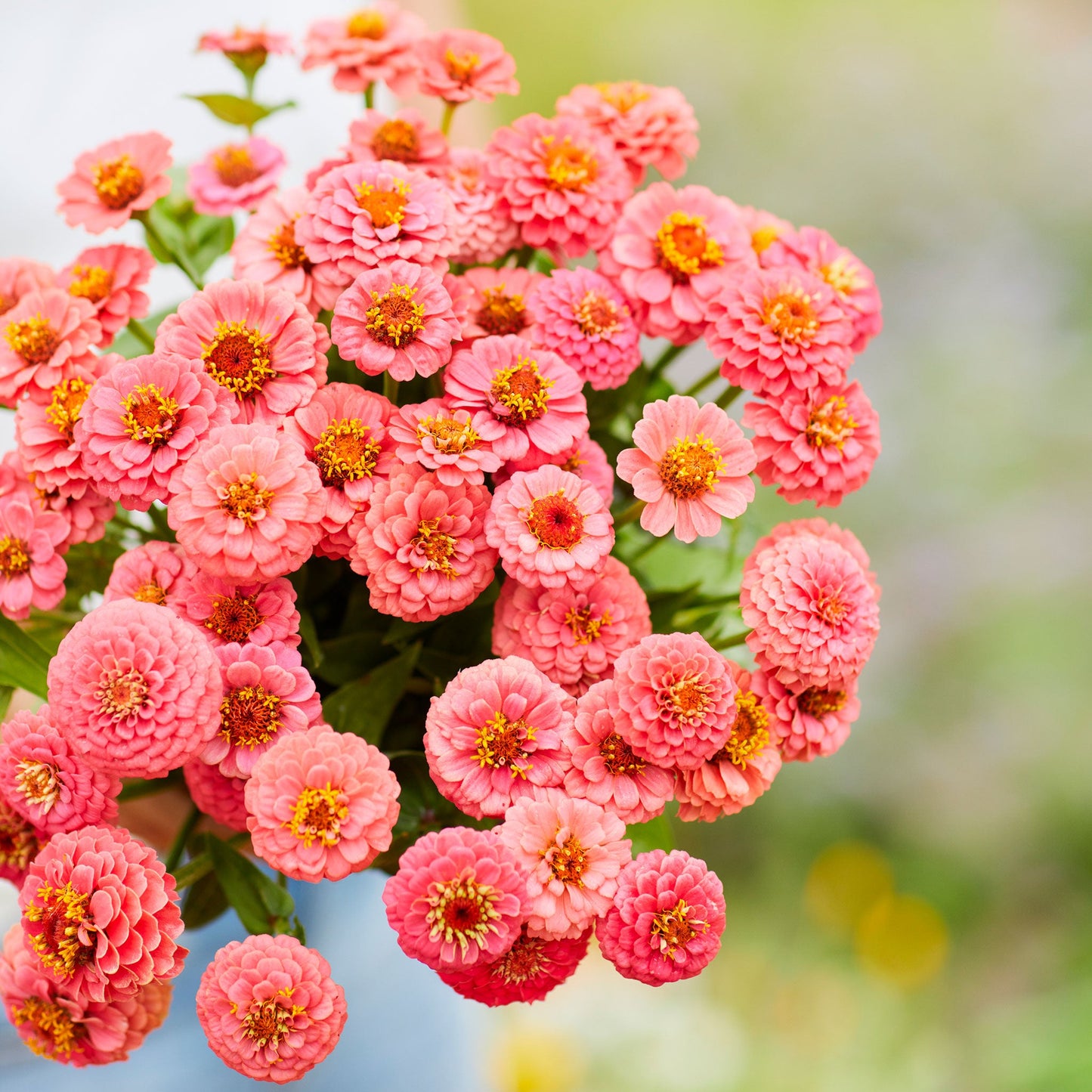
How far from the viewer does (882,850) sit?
1.28 m

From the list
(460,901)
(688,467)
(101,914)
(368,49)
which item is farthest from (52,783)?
(368,49)

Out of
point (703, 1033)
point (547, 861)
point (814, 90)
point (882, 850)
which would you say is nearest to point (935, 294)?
point (814, 90)

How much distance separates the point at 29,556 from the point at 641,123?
1.12 feet

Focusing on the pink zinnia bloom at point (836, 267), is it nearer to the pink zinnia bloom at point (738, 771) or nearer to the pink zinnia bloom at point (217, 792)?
the pink zinnia bloom at point (738, 771)

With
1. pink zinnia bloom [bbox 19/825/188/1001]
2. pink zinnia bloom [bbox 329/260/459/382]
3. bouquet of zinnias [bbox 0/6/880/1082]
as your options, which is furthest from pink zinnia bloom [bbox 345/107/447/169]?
pink zinnia bloom [bbox 19/825/188/1001]

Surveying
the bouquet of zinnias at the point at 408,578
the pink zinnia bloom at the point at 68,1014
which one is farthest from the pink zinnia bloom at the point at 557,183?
the pink zinnia bloom at the point at 68,1014

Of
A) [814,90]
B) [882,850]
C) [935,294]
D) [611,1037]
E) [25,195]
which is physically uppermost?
[814,90]

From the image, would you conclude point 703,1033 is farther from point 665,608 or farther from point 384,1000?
point 665,608

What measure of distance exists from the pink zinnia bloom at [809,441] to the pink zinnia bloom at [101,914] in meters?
0.27

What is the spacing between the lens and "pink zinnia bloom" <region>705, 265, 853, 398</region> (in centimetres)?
41

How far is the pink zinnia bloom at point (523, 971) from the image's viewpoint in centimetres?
35

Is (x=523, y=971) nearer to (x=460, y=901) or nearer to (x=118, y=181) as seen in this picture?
(x=460, y=901)

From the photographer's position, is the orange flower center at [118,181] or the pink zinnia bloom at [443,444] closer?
the pink zinnia bloom at [443,444]

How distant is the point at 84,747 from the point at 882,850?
1.15 metres
